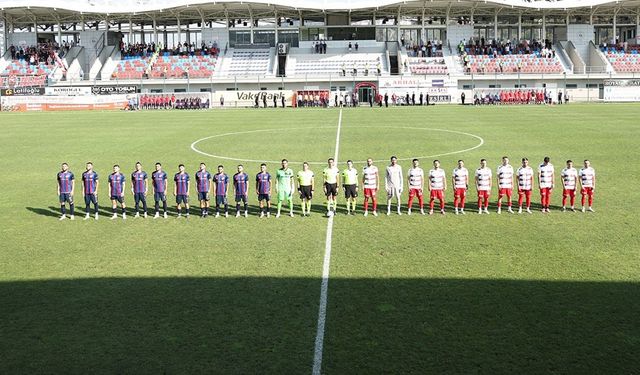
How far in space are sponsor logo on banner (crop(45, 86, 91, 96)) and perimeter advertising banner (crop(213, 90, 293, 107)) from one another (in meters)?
12.2

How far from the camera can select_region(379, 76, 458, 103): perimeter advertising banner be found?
210 feet

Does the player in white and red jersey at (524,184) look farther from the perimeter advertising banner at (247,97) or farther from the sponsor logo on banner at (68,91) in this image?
the sponsor logo on banner at (68,91)

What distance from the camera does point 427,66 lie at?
242 feet

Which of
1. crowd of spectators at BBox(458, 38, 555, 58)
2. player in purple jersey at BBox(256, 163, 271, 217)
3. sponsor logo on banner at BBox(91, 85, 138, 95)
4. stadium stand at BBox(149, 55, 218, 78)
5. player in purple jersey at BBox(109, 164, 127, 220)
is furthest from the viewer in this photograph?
crowd of spectators at BBox(458, 38, 555, 58)

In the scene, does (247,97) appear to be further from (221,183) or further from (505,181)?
(505,181)

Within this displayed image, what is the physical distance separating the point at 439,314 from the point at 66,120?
43.3 m

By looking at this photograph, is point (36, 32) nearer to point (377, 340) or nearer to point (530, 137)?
point (530, 137)

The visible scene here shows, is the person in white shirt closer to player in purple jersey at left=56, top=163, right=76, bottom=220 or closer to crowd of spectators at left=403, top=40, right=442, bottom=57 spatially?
player in purple jersey at left=56, top=163, right=76, bottom=220

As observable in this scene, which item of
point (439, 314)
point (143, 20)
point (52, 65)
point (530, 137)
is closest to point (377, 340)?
point (439, 314)

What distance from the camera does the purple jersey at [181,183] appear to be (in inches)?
631

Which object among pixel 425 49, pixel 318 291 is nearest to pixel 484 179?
pixel 318 291

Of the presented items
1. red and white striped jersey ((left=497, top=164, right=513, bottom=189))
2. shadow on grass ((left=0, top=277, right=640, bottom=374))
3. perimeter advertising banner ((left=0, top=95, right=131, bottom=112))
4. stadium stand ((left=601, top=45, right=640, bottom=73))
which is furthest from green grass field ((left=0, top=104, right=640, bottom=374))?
stadium stand ((left=601, top=45, right=640, bottom=73))

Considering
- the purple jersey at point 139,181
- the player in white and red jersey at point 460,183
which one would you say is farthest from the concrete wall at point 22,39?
the player in white and red jersey at point 460,183

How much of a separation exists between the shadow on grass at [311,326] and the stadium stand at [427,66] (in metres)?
64.5
